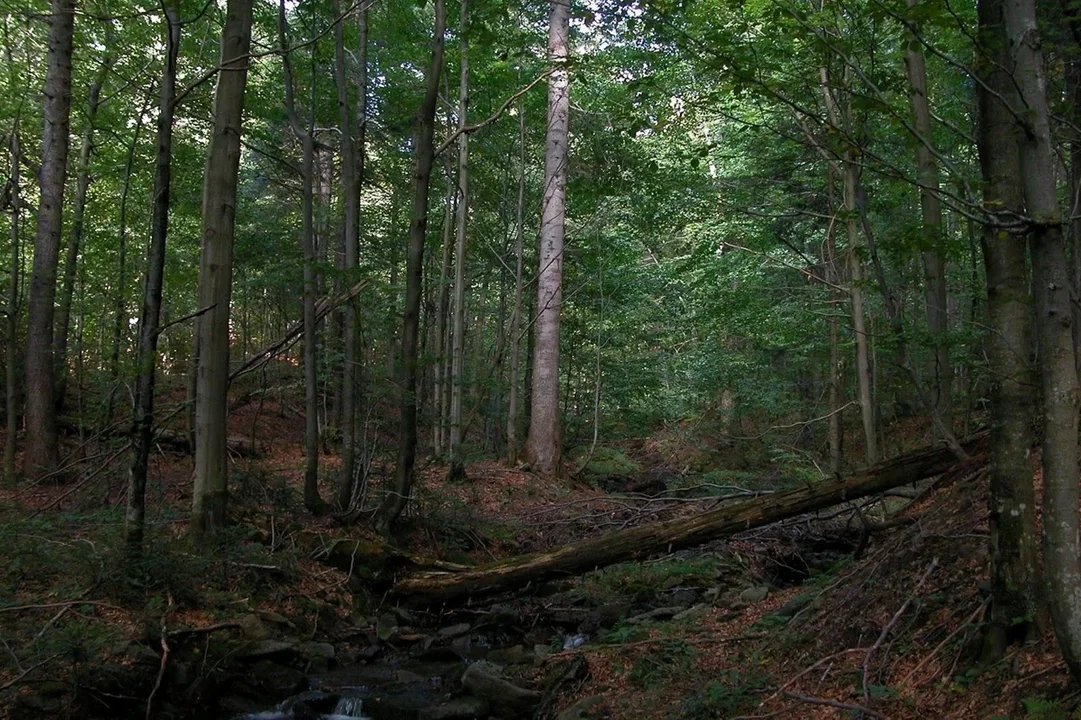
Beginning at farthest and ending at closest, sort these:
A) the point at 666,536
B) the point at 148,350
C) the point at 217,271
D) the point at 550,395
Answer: the point at 550,395 < the point at 666,536 < the point at 217,271 < the point at 148,350

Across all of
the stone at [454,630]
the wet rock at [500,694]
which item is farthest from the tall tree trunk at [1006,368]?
the stone at [454,630]

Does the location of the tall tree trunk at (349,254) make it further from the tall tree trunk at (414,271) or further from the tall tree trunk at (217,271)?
the tall tree trunk at (217,271)

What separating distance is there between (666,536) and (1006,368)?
475 cm

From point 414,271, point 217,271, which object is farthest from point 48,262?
point 414,271

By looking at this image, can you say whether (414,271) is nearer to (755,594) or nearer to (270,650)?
(270,650)

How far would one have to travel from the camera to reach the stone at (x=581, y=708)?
5547mm

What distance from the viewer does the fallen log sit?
7426 mm

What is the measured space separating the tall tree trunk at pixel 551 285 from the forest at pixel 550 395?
73 mm

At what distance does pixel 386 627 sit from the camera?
8367mm

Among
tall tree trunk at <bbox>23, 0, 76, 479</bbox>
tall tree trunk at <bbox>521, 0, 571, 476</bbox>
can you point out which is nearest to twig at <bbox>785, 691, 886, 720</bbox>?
tall tree trunk at <bbox>23, 0, 76, 479</bbox>

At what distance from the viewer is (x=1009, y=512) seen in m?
3.95

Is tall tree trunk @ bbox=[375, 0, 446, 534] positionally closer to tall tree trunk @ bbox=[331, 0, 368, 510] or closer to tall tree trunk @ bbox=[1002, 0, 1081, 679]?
tall tree trunk @ bbox=[331, 0, 368, 510]

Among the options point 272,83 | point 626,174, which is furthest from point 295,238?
point 626,174

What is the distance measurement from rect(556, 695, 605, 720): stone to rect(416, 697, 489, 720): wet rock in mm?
794
